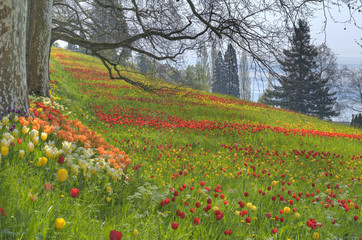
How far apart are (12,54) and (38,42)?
145 inches

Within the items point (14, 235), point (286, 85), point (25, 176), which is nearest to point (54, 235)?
point (14, 235)

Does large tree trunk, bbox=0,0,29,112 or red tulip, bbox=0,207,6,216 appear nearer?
red tulip, bbox=0,207,6,216

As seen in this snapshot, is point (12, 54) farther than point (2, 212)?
Yes

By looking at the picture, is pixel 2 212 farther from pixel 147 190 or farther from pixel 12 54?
pixel 12 54

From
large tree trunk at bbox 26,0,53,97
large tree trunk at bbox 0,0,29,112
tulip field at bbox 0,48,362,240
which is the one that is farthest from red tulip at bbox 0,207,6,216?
large tree trunk at bbox 26,0,53,97

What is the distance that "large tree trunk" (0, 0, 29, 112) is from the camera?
322cm

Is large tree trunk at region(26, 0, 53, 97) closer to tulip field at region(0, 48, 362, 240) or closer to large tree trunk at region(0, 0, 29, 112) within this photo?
tulip field at region(0, 48, 362, 240)

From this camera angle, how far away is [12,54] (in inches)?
132

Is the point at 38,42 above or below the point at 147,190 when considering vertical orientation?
above

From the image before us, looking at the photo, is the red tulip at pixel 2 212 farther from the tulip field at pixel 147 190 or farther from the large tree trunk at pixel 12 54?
the large tree trunk at pixel 12 54

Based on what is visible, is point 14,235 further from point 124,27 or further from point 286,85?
point 124,27

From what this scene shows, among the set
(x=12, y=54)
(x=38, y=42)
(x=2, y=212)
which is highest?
(x=38, y=42)

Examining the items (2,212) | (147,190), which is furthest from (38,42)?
(2,212)

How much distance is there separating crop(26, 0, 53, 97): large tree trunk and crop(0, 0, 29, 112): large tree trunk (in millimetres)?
3382
